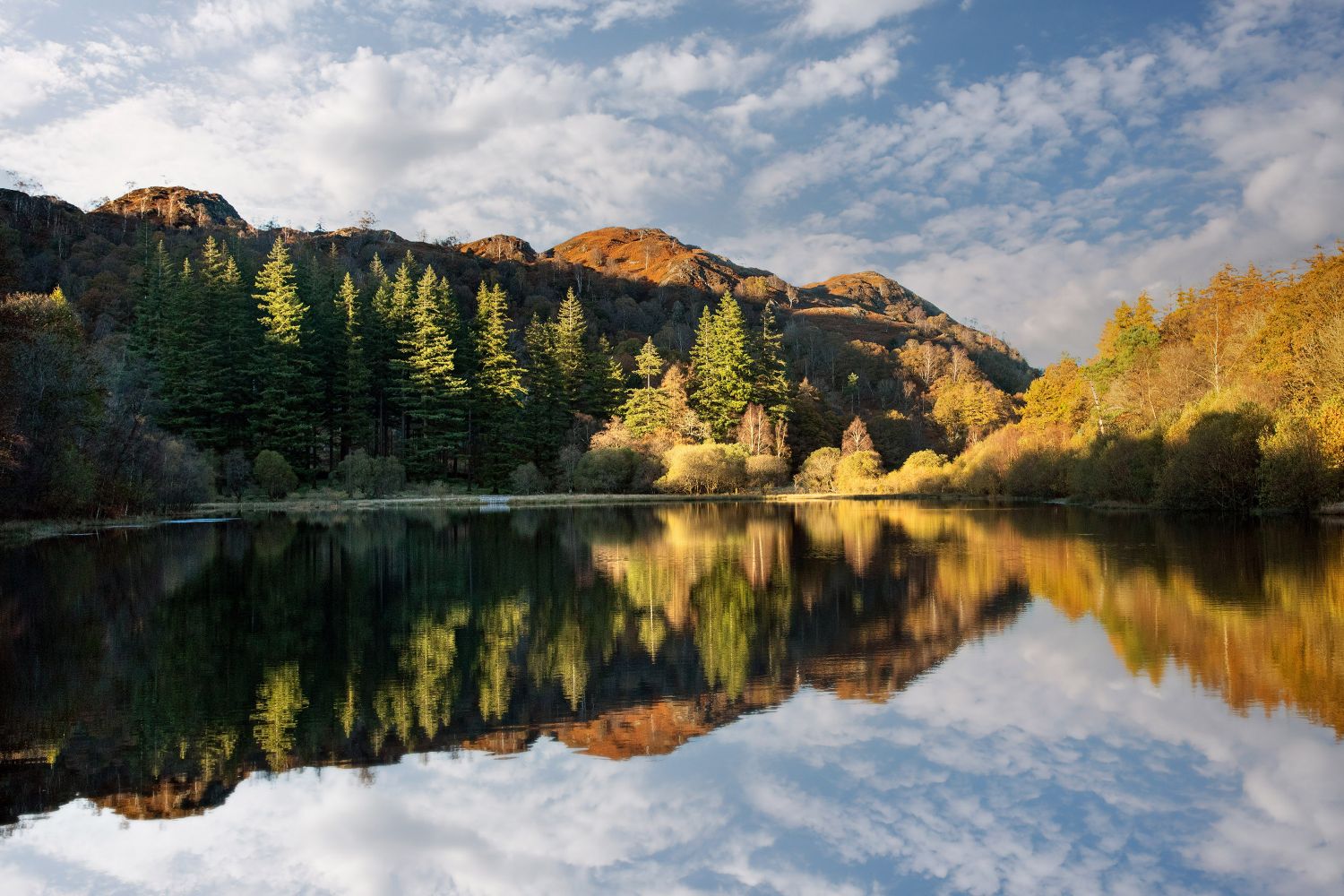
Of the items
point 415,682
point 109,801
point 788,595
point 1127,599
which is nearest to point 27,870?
point 109,801

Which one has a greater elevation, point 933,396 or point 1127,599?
point 933,396

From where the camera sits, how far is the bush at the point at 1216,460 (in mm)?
31922

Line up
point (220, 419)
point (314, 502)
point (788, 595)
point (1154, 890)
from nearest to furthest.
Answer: point (1154, 890) < point (788, 595) < point (314, 502) < point (220, 419)

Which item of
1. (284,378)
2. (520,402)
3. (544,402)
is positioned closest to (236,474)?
(284,378)

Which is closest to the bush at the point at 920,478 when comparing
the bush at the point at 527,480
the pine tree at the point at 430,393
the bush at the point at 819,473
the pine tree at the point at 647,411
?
the bush at the point at 819,473

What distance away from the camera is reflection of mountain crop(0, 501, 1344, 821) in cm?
720

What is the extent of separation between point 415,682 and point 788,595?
23.9 ft

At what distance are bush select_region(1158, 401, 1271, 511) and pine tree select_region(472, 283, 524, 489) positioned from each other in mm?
42035

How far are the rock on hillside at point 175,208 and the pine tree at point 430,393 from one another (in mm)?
71218

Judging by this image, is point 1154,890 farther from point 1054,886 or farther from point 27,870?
point 27,870

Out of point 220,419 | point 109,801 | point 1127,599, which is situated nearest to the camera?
point 109,801

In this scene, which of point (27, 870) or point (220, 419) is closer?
point (27, 870)

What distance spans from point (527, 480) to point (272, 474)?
1592 centimetres

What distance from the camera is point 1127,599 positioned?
1350cm
